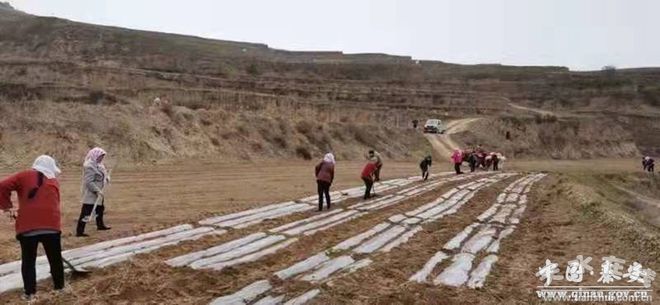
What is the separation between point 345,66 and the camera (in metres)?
94.2

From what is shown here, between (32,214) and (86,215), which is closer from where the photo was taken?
(32,214)

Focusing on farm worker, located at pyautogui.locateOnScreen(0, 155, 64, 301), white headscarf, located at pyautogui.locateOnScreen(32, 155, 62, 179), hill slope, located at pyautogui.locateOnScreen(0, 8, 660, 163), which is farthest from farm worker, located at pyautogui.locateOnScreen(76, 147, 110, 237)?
hill slope, located at pyautogui.locateOnScreen(0, 8, 660, 163)

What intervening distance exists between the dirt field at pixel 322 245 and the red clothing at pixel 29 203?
948 mm

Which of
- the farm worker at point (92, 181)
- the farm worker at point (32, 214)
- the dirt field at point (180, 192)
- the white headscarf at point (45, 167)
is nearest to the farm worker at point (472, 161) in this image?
the dirt field at point (180, 192)

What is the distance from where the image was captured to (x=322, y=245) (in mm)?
12758

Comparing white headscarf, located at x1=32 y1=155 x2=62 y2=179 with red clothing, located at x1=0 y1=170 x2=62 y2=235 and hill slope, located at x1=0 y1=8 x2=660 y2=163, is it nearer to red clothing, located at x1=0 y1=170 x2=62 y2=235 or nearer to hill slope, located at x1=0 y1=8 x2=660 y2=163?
red clothing, located at x1=0 y1=170 x2=62 y2=235

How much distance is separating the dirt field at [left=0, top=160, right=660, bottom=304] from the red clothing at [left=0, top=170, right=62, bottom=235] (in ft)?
3.11

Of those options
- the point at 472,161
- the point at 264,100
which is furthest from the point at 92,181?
the point at 264,100

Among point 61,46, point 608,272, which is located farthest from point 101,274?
point 61,46

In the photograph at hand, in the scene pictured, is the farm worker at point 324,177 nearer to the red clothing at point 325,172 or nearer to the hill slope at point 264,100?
the red clothing at point 325,172

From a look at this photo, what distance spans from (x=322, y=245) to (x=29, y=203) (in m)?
5.84

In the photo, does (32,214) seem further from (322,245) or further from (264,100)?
(264,100)

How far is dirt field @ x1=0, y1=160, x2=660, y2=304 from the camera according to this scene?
358 inches

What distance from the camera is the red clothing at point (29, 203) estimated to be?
838 centimetres
